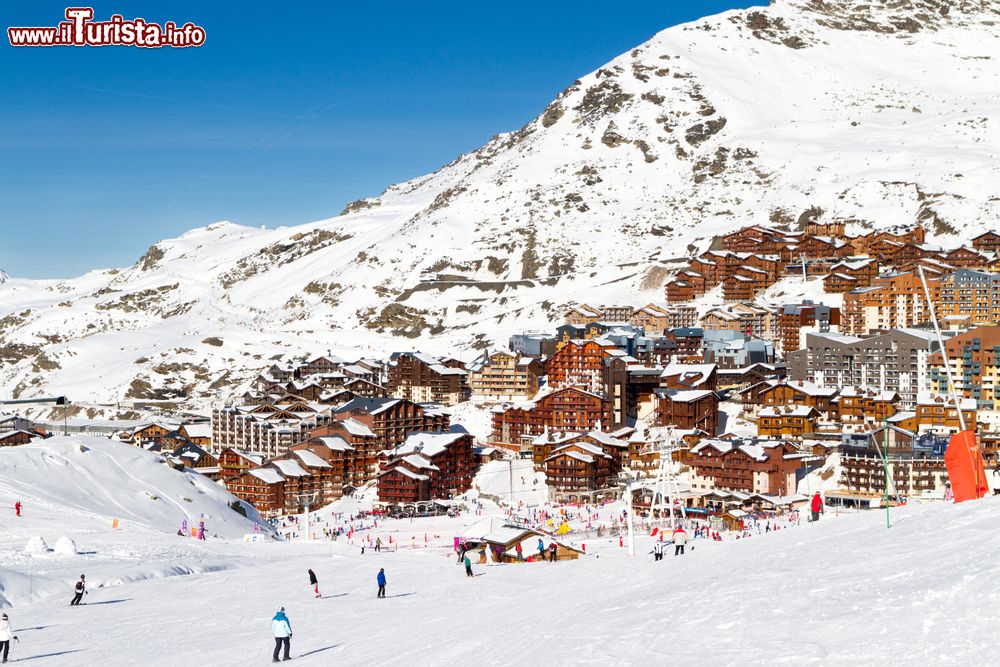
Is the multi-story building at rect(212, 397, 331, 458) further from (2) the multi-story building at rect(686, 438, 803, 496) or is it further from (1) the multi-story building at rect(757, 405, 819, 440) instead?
(1) the multi-story building at rect(757, 405, 819, 440)

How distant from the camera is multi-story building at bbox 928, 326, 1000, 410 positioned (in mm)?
90750

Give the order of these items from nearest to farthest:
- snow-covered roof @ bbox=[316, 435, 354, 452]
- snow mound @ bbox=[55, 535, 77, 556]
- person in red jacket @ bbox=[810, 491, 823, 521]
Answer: snow mound @ bbox=[55, 535, 77, 556]
person in red jacket @ bbox=[810, 491, 823, 521]
snow-covered roof @ bbox=[316, 435, 354, 452]

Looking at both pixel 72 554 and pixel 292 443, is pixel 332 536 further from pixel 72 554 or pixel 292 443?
pixel 292 443

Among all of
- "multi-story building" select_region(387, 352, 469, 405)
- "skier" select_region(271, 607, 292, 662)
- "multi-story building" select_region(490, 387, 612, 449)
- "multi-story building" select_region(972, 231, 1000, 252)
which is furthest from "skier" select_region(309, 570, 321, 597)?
"multi-story building" select_region(972, 231, 1000, 252)

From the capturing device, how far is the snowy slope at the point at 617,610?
52.3 ft

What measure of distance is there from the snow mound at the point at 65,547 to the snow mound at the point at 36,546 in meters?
0.31

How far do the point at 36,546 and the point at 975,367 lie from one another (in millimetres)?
78251

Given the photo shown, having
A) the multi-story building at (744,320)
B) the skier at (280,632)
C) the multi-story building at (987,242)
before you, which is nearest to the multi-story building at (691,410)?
the multi-story building at (744,320)

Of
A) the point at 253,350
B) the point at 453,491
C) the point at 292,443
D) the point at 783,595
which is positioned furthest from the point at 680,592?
the point at 253,350

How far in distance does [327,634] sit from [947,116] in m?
188

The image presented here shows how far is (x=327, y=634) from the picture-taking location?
74.9ft

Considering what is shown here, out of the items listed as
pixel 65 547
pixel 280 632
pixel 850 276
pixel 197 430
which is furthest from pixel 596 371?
pixel 280 632

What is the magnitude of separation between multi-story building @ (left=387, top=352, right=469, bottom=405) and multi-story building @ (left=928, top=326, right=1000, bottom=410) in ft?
146

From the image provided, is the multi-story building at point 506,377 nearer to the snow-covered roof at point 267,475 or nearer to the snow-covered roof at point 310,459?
the snow-covered roof at point 310,459
